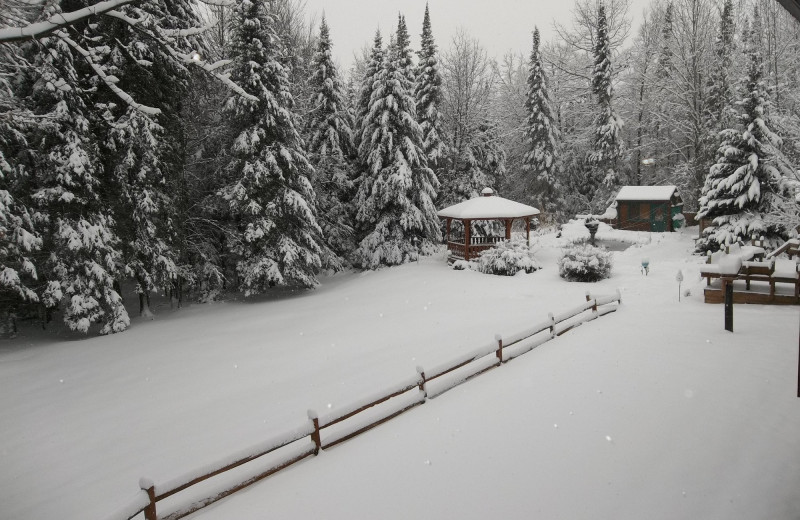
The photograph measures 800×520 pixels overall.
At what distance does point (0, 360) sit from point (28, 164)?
756 centimetres

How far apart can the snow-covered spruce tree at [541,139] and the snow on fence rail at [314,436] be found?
31649mm

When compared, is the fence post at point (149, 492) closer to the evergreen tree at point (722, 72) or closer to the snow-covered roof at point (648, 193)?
the snow-covered roof at point (648, 193)

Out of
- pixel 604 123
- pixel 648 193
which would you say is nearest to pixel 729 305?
pixel 648 193

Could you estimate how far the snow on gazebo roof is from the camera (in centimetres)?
2467

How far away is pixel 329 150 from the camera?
28.4 m

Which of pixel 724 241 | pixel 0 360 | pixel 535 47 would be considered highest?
pixel 535 47

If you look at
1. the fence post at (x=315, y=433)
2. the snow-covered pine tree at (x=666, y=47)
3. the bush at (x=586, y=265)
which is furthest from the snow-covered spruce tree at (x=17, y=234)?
the snow-covered pine tree at (x=666, y=47)

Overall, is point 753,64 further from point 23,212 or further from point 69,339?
point 69,339

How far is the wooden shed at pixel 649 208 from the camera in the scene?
103ft

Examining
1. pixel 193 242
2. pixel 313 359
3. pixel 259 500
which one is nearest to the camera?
pixel 259 500

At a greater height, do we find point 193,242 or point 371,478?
point 193,242

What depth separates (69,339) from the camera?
61.8 ft

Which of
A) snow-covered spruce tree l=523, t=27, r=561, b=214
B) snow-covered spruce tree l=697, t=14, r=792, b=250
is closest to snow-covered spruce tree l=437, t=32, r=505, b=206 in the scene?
snow-covered spruce tree l=523, t=27, r=561, b=214

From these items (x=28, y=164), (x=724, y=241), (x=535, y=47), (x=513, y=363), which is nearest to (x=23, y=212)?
(x=28, y=164)
